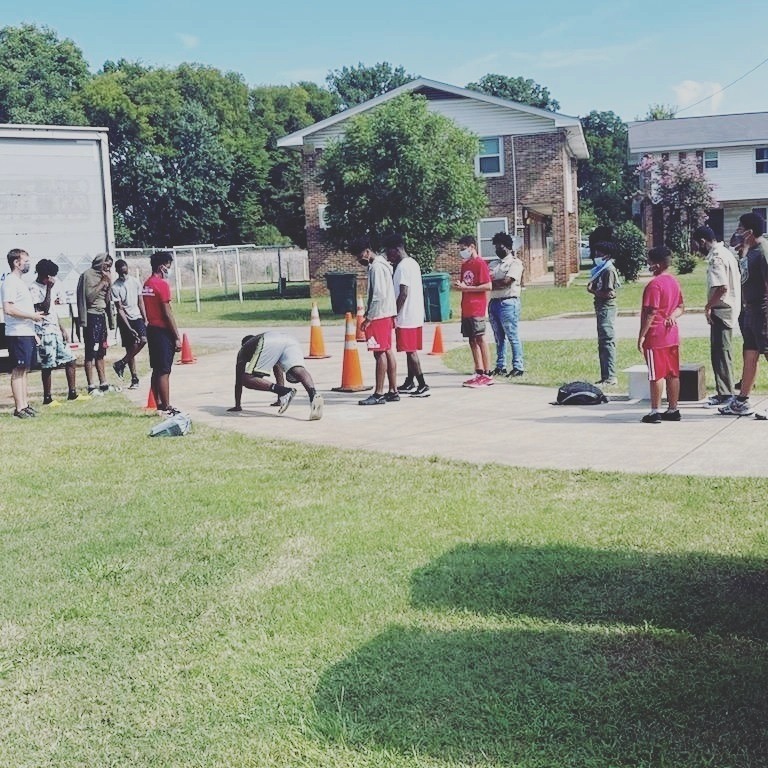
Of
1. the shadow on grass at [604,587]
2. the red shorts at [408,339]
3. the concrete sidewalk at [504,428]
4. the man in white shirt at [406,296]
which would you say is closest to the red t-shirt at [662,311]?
the concrete sidewalk at [504,428]

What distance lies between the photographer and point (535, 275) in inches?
1668

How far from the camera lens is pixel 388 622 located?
476cm

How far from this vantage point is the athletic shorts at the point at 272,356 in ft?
35.6

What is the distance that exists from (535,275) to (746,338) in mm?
33443

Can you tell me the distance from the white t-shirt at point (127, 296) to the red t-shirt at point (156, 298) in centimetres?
337

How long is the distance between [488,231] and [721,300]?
26072mm

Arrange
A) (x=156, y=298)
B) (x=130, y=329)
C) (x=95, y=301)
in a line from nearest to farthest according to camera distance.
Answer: (x=156, y=298), (x=95, y=301), (x=130, y=329)

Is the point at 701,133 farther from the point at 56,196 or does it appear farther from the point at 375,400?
the point at 375,400

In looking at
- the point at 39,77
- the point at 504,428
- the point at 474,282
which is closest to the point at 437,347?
the point at 474,282

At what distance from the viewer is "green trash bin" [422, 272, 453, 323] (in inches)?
952

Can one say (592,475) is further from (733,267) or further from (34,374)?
(34,374)

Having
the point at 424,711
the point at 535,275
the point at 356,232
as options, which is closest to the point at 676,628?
the point at 424,711

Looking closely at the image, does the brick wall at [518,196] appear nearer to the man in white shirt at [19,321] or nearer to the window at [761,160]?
the window at [761,160]

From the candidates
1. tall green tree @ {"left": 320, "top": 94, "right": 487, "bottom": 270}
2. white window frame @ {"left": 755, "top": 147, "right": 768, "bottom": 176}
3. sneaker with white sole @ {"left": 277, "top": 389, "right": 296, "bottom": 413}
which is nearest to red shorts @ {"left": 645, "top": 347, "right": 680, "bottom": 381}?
sneaker with white sole @ {"left": 277, "top": 389, "right": 296, "bottom": 413}
